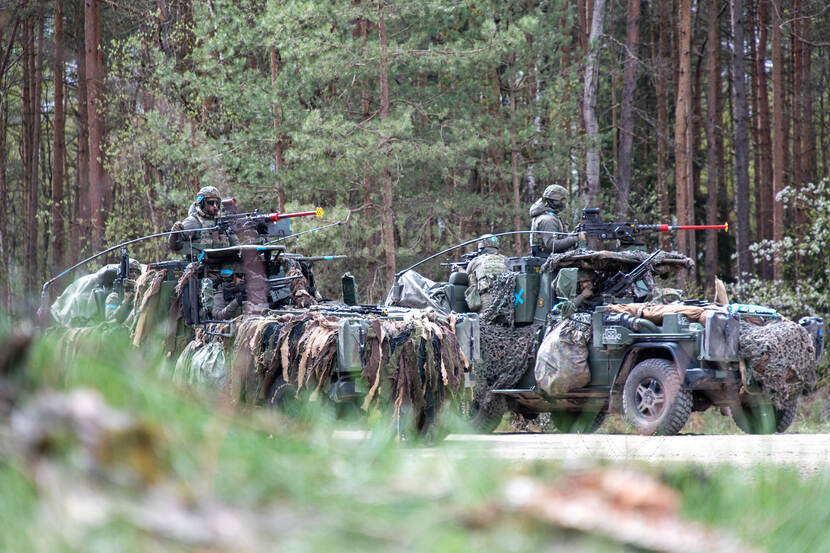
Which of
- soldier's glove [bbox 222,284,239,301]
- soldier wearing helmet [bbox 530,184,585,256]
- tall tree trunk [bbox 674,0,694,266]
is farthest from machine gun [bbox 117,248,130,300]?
tall tree trunk [bbox 674,0,694,266]

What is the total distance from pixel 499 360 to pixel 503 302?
29.7 inches

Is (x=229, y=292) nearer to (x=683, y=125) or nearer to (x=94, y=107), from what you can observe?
(x=683, y=125)

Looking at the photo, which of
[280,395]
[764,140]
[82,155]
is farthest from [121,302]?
[764,140]

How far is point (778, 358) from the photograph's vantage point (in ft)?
39.0

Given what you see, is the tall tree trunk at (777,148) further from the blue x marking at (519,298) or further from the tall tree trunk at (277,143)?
the tall tree trunk at (277,143)

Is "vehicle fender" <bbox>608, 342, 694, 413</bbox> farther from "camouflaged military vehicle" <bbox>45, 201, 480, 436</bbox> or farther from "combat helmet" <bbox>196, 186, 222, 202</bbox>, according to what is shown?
"combat helmet" <bbox>196, 186, 222, 202</bbox>

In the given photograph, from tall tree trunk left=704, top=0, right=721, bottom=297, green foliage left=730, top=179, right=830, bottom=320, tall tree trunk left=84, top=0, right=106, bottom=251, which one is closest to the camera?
green foliage left=730, top=179, right=830, bottom=320

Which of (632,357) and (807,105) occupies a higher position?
(807,105)

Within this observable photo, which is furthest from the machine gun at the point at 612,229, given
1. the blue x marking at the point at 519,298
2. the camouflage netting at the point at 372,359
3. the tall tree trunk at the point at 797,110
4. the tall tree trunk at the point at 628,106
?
the tall tree trunk at the point at 797,110

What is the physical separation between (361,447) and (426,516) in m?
0.50

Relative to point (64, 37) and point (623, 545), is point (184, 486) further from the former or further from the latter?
point (64, 37)

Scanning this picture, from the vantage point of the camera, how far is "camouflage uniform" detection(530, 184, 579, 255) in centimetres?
1438

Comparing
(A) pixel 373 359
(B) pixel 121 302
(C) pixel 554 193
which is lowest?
(A) pixel 373 359

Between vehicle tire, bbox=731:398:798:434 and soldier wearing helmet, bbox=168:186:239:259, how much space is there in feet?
21.0
